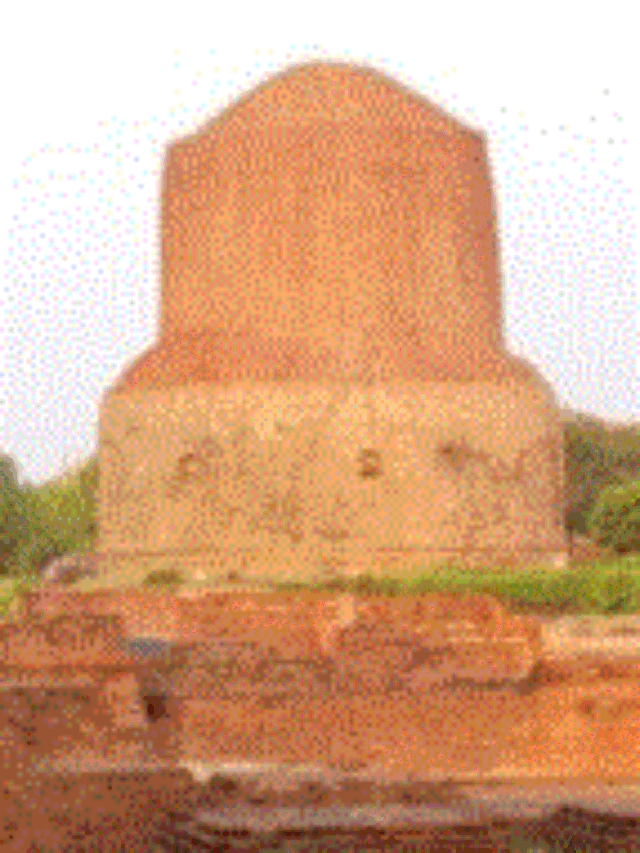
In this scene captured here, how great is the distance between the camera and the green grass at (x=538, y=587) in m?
16.3

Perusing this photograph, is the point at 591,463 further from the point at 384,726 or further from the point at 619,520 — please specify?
the point at 384,726

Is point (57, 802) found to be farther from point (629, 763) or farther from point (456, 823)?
point (629, 763)

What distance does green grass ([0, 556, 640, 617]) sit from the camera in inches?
642

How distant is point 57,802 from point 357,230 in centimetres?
1414

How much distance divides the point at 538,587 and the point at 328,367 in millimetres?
5288

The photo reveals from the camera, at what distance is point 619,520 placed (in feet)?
87.1

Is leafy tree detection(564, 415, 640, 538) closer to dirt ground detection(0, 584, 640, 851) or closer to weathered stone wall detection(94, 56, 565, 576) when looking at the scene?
weathered stone wall detection(94, 56, 565, 576)

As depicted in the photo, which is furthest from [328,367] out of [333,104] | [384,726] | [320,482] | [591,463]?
[591,463]

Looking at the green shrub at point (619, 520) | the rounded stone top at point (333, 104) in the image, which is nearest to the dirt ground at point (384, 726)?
the rounded stone top at point (333, 104)

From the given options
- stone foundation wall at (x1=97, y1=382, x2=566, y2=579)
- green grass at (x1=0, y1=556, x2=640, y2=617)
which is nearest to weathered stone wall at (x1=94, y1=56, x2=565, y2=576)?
stone foundation wall at (x1=97, y1=382, x2=566, y2=579)

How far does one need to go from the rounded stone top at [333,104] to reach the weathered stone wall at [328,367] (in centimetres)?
3

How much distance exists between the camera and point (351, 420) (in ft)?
66.2

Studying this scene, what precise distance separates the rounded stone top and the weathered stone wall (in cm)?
3

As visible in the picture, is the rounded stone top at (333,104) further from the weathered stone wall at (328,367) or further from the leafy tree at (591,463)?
the leafy tree at (591,463)
